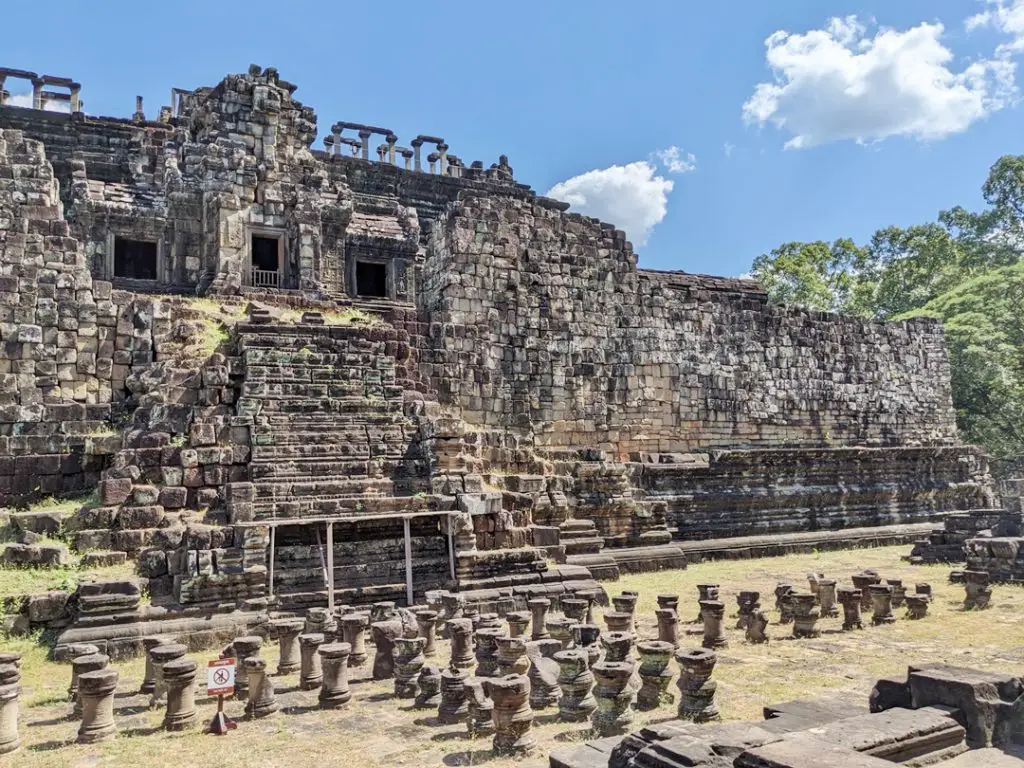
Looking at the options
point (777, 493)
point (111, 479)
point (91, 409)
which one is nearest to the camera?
point (111, 479)

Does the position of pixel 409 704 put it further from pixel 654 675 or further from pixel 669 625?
pixel 669 625

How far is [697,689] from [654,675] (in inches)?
17.7

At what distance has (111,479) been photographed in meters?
10.7

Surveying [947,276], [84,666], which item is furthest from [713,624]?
[947,276]

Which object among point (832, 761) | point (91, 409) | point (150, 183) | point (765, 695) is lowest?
point (765, 695)


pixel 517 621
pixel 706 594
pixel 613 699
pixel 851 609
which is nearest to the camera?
pixel 613 699

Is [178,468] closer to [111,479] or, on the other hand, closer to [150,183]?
[111,479]

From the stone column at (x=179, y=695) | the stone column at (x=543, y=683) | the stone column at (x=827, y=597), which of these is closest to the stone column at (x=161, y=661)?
the stone column at (x=179, y=695)

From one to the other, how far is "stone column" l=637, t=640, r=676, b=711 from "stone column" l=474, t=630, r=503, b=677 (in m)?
1.38

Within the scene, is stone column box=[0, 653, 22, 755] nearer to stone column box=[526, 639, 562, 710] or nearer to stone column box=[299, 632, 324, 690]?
stone column box=[299, 632, 324, 690]

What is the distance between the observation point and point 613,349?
1848 centimetres

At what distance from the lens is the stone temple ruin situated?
35.5 feet

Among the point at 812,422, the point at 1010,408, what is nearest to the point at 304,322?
the point at 812,422

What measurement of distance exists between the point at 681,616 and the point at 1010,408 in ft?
80.8
